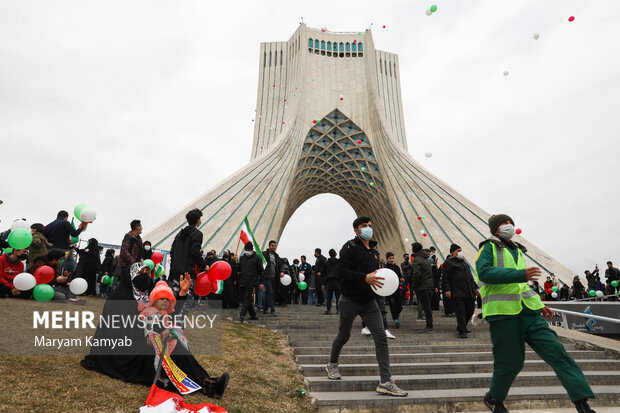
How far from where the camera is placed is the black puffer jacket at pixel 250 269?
20.1ft

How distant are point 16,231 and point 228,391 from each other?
298 cm

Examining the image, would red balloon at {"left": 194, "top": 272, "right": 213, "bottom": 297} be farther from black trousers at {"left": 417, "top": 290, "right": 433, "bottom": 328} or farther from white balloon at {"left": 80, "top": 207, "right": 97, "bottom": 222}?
black trousers at {"left": 417, "top": 290, "right": 433, "bottom": 328}

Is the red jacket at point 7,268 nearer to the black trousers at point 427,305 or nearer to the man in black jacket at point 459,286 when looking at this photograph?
the black trousers at point 427,305

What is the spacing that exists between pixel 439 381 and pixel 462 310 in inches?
88.8

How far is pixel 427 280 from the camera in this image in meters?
6.13

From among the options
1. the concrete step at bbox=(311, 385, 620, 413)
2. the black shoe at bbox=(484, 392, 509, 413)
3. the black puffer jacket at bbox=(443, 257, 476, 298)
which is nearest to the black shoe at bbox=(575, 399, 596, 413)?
the black shoe at bbox=(484, 392, 509, 413)

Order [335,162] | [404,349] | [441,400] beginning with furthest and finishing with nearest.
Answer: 1. [335,162]
2. [404,349]
3. [441,400]

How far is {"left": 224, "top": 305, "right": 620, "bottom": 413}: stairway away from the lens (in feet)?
9.88

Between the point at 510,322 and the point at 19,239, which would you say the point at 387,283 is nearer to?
the point at 510,322

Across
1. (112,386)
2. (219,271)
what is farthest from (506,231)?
(112,386)

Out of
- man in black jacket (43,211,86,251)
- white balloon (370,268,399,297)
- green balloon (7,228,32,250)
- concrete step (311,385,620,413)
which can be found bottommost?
concrete step (311,385,620,413)

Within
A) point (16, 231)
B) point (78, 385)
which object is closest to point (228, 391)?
point (78, 385)

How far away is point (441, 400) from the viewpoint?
3020 mm

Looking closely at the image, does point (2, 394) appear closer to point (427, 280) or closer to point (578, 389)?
point (578, 389)
